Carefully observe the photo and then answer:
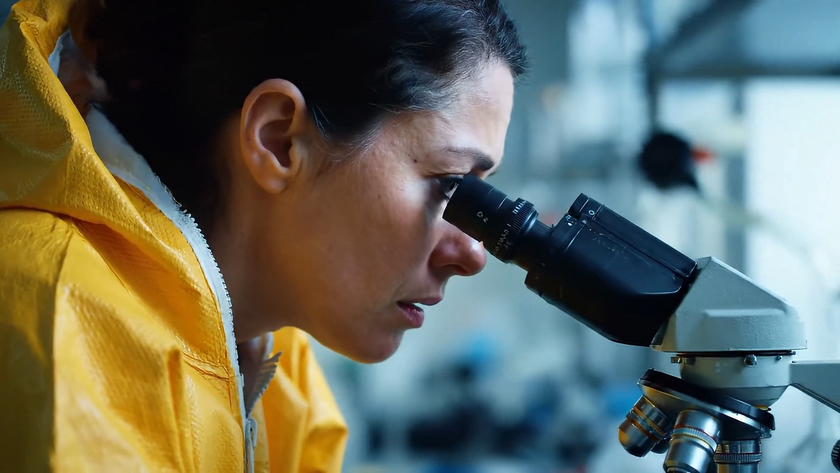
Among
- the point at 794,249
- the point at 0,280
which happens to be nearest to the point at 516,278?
the point at 794,249

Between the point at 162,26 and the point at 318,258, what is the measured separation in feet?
0.98

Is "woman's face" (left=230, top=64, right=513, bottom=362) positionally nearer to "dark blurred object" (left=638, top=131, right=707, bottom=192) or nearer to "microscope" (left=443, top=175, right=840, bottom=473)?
"microscope" (left=443, top=175, right=840, bottom=473)

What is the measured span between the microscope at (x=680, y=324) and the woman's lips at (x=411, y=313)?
0.49 ft

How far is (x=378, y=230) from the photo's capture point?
27.2 inches

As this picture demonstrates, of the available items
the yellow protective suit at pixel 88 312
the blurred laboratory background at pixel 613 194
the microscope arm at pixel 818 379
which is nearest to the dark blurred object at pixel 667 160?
the blurred laboratory background at pixel 613 194

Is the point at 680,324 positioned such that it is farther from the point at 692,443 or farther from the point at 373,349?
the point at 373,349

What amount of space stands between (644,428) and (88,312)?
1.62 ft

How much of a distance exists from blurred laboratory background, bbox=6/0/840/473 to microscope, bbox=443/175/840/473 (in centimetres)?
64

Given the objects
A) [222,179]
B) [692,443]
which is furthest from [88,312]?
[692,443]

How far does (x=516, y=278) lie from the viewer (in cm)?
138

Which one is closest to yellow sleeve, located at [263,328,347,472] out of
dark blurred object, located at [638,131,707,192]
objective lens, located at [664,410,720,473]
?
objective lens, located at [664,410,720,473]

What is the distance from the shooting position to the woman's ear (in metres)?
0.68

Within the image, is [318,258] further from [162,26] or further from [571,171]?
[571,171]

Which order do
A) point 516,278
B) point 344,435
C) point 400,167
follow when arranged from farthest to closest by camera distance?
point 516,278, point 344,435, point 400,167
